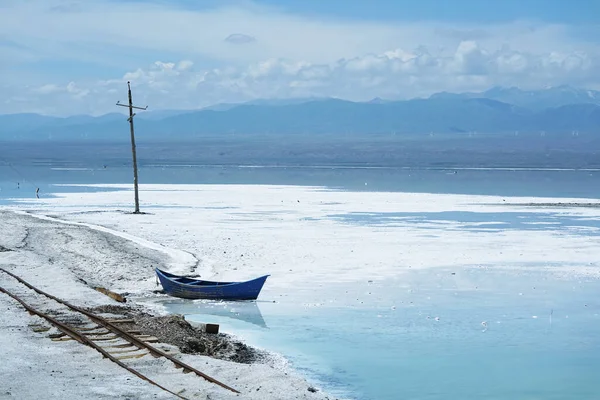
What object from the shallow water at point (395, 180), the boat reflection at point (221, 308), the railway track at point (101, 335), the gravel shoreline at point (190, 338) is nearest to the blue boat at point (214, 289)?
the boat reflection at point (221, 308)

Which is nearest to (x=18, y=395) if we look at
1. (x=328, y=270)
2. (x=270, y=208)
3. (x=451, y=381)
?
(x=451, y=381)

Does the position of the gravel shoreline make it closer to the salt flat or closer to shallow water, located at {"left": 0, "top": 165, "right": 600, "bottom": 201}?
the salt flat

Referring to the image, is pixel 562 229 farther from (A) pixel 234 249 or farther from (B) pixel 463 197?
(B) pixel 463 197

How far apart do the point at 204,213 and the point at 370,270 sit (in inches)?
974

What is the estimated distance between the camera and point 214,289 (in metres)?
26.8

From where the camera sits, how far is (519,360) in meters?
20.0

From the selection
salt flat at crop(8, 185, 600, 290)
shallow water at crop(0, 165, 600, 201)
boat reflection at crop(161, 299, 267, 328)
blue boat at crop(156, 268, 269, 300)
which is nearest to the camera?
boat reflection at crop(161, 299, 267, 328)

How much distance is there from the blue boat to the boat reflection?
20cm

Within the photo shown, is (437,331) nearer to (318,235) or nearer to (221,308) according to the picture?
(221,308)

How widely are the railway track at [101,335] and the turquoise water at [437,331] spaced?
3325 mm

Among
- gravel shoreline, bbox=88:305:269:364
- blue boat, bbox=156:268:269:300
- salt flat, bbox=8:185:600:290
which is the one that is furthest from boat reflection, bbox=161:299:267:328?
salt flat, bbox=8:185:600:290

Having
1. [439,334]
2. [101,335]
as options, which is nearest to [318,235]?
[439,334]

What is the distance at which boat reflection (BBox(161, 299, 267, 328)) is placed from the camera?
2501 centimetres

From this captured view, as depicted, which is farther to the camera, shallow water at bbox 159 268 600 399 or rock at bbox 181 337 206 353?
rock at bbox 181 337 206 353
